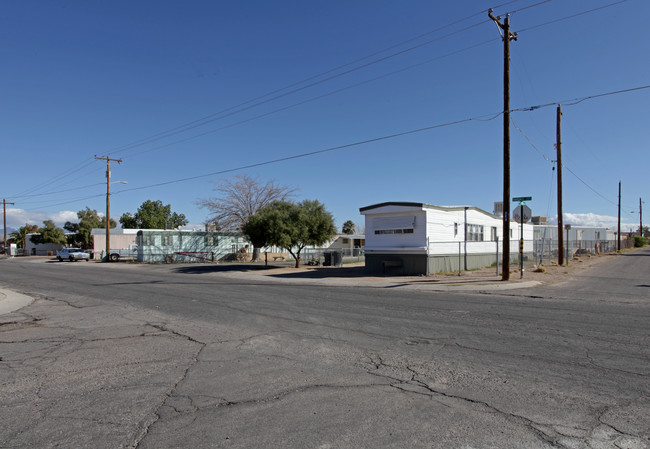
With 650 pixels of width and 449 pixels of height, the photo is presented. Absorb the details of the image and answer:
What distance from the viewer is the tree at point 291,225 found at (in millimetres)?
28000

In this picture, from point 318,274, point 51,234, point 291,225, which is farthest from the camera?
point 51,234

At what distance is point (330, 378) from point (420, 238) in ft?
55.4

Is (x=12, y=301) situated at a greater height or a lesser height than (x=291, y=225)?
lesser

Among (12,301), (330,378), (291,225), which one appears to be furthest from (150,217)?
(330,378)

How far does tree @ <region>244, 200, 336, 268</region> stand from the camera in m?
28.0

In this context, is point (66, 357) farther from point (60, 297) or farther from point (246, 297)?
point (60, 297)

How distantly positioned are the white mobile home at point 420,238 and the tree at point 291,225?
18.4ft

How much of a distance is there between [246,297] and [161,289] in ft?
15.7

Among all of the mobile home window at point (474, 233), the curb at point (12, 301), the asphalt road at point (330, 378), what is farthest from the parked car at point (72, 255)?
the mobile home window at point (474, 233)

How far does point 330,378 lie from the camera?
5418mm

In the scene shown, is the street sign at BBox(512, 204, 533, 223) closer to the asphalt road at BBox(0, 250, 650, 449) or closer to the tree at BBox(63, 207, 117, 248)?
the asphalt road at BBox(0, 250, 650, 449)

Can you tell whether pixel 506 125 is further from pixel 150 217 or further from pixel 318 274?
pixel 150 217

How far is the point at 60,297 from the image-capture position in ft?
47.9

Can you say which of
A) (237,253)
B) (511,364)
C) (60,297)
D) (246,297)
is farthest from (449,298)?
(237,253)
